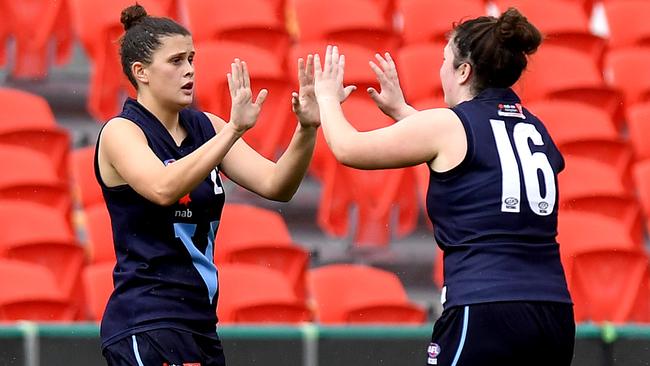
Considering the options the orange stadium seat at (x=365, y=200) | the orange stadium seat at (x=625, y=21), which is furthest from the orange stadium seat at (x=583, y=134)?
the orange stadium seat at (x=625, y=21)

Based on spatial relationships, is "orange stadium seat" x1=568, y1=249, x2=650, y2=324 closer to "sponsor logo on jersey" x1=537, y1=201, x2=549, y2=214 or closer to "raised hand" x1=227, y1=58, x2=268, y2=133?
"sponsor logo on jersey" x1=537, y1=201, x2=549, y2=214

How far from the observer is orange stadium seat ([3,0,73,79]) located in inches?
312

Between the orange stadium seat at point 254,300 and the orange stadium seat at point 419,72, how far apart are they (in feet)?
6.31

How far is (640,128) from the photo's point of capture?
25.2 feet

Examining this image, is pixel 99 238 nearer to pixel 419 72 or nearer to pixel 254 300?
pixel 254 300

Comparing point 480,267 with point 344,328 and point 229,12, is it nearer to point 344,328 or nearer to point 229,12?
point 344,328

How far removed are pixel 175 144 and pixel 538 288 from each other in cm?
105

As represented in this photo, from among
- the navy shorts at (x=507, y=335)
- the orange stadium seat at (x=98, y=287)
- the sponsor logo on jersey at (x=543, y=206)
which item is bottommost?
the orange stadium seat at (x=98, y=287)

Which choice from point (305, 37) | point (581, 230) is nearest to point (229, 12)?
point (305, 37)

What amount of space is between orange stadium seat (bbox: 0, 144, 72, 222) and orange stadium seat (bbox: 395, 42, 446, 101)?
198cm

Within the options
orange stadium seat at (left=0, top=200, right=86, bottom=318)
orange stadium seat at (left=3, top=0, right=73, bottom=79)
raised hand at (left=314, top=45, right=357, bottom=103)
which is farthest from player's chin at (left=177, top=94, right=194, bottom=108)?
orange stadium seat at (left=3, top=0, right=73, bottom=79)

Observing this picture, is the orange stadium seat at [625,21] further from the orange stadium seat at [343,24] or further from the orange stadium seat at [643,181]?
the orange stadium seat at [643,181]

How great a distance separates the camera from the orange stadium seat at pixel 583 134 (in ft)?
24.5

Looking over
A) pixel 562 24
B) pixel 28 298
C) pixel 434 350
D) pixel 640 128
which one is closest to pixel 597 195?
pixel 640 128
